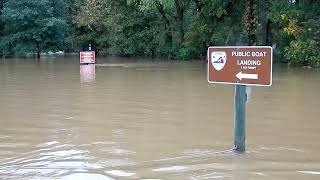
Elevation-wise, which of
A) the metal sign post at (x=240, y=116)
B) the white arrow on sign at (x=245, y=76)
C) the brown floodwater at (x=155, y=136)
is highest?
the white arrow on sign at (x=245, y=76)

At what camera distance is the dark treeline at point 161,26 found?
88.4ft

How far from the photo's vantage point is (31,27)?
5022 centimetres

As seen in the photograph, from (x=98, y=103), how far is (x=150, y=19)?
35.2 metres

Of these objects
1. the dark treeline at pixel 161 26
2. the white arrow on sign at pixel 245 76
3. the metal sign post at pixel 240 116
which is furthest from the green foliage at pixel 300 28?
the white arrow on sign at pixel 245 76

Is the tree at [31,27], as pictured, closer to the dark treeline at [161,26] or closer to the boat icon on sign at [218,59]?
the dark treeline at [161,26]

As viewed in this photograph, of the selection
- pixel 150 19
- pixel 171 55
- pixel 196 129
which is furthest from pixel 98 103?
pixel 150 19

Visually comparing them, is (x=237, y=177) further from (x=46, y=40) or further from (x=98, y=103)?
(x=46, y=40)

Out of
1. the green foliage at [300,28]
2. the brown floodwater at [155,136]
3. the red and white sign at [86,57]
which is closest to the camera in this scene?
the brown floodwater at [155,136]

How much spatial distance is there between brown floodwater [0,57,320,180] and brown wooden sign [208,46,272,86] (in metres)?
0.73

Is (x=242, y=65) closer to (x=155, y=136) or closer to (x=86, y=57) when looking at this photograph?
(x=155, y=136)

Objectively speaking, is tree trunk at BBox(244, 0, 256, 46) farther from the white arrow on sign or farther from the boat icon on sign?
the white arrow on sign

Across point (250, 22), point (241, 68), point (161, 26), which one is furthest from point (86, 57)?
point (241, 68)

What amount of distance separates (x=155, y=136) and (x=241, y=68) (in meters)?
2.45

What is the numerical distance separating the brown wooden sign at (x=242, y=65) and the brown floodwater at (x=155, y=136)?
2.38 feet
